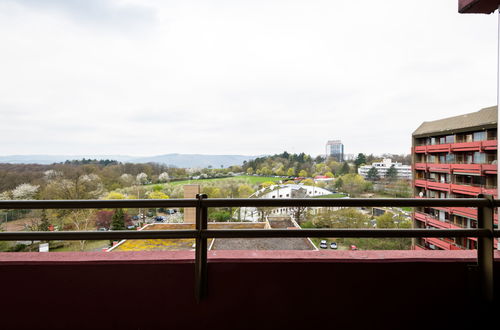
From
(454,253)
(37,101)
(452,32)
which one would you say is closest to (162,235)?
(454,253)

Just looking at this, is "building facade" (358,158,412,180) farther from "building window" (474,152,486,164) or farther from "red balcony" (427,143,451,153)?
"building window" (474,152,486,164)

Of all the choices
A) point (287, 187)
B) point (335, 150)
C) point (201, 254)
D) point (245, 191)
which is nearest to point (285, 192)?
point (287, 187)

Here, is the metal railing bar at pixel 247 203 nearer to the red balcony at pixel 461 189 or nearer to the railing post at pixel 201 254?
the railing post at pixel 201 254

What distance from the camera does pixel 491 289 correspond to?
1.09 metres

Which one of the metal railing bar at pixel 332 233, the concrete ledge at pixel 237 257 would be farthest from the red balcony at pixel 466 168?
the metal railing bar at pixel 332 233

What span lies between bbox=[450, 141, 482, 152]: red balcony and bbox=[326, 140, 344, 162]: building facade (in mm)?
1400

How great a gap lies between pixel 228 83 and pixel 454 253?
4.85m

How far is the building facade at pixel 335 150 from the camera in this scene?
3488mm

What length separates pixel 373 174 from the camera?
2875 mm

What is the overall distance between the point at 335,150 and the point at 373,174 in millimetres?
966

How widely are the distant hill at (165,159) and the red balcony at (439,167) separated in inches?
101

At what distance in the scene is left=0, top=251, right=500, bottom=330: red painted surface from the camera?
1107mm

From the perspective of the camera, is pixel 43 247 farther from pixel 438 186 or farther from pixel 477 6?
pixel 438 186

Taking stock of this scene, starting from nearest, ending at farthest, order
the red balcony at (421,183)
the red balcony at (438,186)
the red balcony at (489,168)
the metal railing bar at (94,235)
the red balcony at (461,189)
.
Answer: the metal railing bar at (94,235) → the red balcony at (489,168) → the red balcony at (461,189) → the red balcony at (438,186) → the red balcony at (421,183)
